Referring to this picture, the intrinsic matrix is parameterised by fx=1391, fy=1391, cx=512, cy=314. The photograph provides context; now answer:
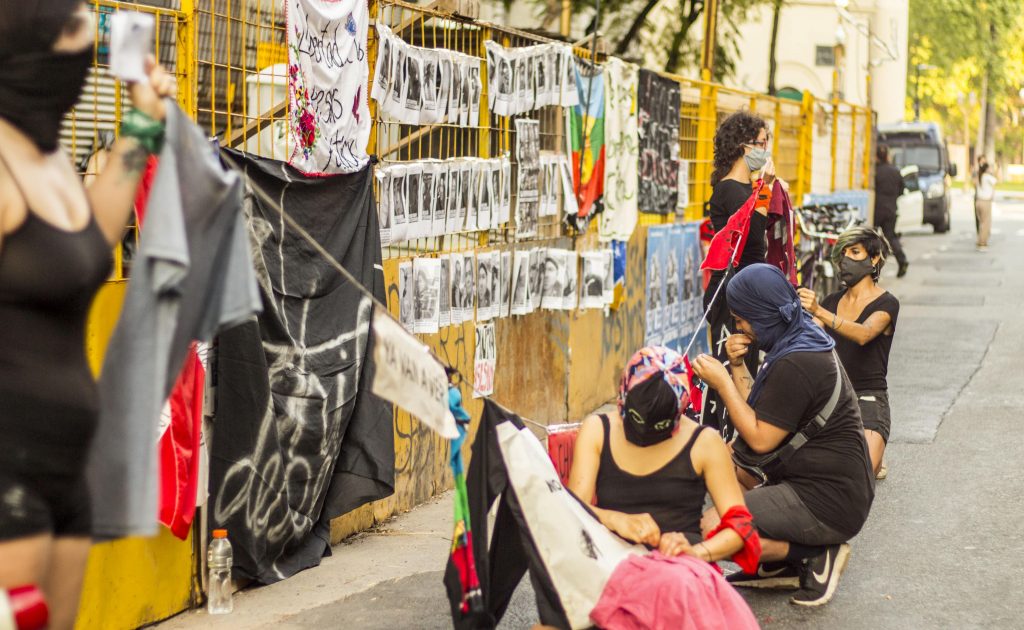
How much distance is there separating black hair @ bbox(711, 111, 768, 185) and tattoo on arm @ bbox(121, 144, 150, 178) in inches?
211

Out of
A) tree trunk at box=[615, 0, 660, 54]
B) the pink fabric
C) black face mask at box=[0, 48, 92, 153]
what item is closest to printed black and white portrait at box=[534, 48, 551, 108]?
the pink fabric

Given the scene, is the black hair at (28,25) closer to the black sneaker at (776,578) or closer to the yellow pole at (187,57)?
the yellow pole at (187,57)

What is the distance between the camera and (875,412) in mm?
7391

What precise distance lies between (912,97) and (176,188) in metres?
56.7

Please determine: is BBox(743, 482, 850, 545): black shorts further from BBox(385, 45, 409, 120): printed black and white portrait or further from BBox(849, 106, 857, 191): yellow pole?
BBox(849, 106, 857, 191): yellow pole

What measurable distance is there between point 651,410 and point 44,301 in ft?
7.40

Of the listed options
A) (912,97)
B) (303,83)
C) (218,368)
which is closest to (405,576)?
(218,368)

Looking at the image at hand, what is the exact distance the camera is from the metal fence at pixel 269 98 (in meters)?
5.20

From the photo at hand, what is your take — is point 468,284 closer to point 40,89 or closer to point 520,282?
point 520,282

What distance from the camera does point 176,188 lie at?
9.98ft

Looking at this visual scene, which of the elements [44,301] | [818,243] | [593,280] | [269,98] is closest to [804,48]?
[818,243]

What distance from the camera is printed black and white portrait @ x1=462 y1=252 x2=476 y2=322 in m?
7.50

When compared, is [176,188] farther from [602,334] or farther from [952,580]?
[602,334]

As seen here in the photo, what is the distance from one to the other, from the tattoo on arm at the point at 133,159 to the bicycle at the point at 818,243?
11639 millimetres
